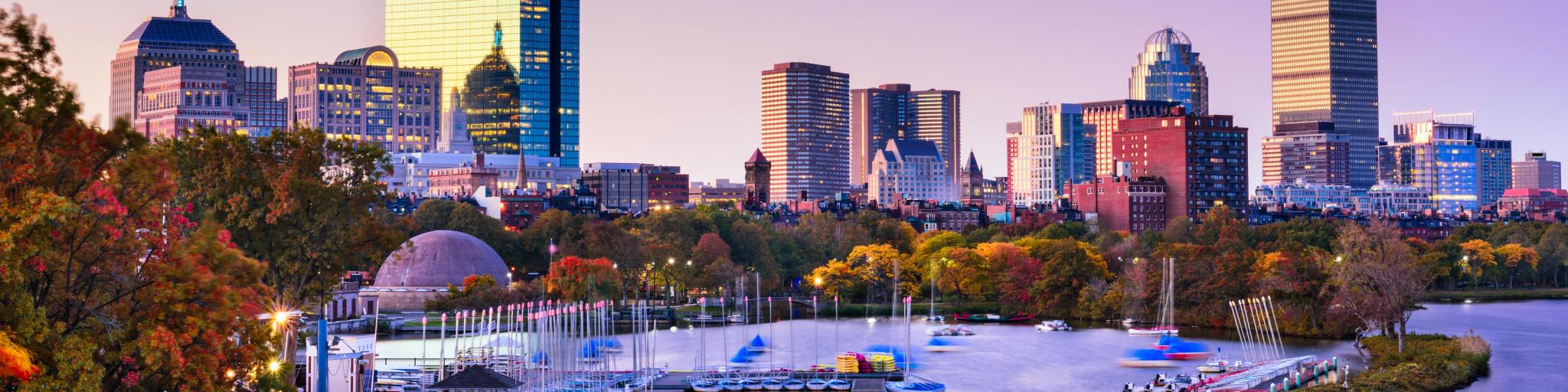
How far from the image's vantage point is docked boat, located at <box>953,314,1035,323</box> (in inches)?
4742

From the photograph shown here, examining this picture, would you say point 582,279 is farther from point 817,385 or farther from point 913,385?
point 913,385

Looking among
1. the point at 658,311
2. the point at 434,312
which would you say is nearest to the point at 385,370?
the point at 434,312

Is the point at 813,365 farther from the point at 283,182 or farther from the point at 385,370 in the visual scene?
the point at 283,182

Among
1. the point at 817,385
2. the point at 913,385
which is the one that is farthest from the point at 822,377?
the point at 913,385

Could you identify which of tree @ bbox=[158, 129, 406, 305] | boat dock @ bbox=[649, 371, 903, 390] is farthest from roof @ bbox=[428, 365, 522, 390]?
boat dock @ bbox=[649, 371, 903, 390]

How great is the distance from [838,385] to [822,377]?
224 centimetres

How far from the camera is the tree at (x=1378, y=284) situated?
8769 centimetres

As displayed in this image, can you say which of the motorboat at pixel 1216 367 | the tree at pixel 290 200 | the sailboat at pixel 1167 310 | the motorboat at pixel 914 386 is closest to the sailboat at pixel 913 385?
the motorboat at pixel 914 386

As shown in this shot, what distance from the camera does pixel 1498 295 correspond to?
14825 centimetres

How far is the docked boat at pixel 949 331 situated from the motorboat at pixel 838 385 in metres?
32.8

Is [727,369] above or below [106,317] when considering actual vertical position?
below

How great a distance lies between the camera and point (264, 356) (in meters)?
33.7

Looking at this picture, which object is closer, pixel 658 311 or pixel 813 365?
pixel 813 365

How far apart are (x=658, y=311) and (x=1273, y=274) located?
43.1 metres
